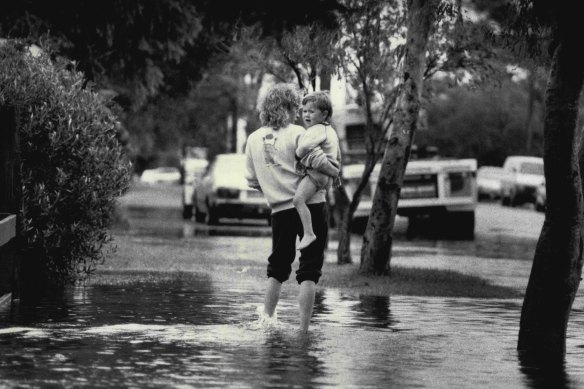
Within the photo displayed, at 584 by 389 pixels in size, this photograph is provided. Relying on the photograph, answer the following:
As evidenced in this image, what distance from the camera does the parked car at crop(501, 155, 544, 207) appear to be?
48.9 metres

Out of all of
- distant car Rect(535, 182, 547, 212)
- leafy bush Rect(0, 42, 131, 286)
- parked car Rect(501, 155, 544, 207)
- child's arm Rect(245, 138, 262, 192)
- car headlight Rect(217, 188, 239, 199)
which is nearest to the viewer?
child's arm Rect(245, 138, 262, 192)

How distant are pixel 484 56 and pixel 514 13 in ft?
27.3

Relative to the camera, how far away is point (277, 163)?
10.3m

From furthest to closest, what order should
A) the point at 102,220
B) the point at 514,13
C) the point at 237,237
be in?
the point at 237,237
the point at 102,220
the point at 514,13

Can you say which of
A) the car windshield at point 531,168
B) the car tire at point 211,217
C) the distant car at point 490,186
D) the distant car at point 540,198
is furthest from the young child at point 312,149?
the distant car at point 490,186

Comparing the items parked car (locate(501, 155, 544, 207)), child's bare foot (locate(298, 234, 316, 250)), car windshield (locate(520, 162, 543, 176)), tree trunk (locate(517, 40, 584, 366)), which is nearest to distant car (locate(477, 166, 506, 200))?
parked car (locate(501, 155, 544, 207))

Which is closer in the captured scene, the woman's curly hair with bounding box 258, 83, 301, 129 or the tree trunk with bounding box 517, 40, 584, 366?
the tree trunk with bounding box 517, 40, 584, 366

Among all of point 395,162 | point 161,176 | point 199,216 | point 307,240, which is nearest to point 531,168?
point 199,216

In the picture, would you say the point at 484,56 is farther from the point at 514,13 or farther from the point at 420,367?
the point at 420,367

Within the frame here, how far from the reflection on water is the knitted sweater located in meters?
0.94

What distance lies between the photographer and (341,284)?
1506 cm

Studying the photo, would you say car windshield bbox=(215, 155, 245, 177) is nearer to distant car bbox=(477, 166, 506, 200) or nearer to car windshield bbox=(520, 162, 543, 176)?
car windshield bbox=(520, 162, 543, 176)

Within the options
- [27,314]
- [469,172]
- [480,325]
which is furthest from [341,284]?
→ [469,172]

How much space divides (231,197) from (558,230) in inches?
851
